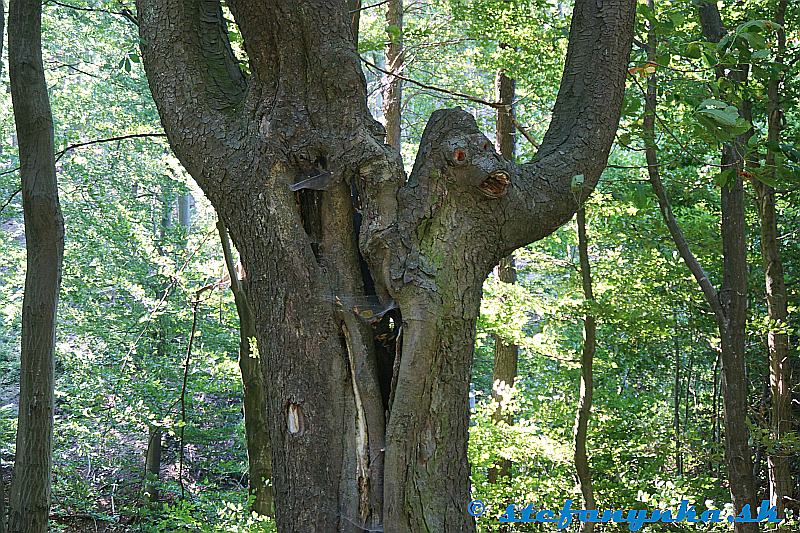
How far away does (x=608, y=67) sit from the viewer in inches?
98.3

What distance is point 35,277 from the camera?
390cm

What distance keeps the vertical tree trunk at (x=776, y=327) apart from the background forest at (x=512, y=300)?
5cm

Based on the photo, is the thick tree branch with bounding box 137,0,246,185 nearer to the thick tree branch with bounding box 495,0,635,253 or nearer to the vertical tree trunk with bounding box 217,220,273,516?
the thick tree branch with bounding box 495,0,635,253

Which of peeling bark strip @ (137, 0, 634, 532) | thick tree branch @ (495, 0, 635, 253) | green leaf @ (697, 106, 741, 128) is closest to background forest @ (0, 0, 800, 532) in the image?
green leaf @ (697, 106, 741, 128)

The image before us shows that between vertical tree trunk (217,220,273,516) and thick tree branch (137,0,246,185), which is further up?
thick tree branch (137,0,246,185)

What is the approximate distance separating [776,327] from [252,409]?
16.0 feet

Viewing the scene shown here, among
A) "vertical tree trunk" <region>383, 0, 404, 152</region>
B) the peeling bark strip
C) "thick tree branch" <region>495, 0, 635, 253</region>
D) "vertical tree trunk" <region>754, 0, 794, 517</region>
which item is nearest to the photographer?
the peeling bark strip

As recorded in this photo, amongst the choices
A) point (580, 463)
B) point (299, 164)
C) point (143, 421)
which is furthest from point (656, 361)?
point (299, 164)

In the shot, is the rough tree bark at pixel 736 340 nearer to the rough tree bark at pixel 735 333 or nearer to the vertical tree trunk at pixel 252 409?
the rough tree bark at pixel 735 333

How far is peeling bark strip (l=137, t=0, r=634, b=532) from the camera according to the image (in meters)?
2.12

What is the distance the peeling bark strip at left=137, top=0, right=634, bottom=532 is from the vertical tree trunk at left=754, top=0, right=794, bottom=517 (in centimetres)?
447

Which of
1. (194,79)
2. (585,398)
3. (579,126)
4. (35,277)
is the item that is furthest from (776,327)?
(35,277)

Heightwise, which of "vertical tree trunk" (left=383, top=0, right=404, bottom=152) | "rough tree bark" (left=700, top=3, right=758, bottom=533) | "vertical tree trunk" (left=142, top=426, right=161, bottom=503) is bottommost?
"vertical tree trunk" (left=142, top=426, right=161, bottom=503)

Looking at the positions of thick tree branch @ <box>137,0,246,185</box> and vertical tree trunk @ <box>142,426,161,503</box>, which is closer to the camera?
thick tree branch @ <box>137,0,246,185</box>
